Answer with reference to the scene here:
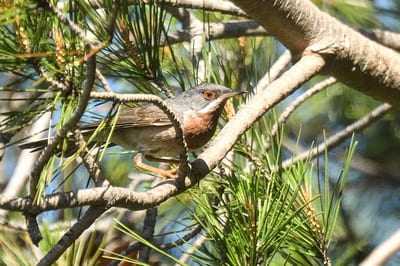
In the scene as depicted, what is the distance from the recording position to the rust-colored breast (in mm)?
4309

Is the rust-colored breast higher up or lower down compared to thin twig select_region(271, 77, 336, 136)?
lower down

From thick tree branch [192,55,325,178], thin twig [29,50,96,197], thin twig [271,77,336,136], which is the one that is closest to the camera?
thin twig [29,50,96,197]

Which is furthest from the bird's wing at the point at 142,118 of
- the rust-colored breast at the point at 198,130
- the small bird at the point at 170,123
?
the rust-colored breast at the point at 198,130

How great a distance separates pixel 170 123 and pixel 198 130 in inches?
6.4

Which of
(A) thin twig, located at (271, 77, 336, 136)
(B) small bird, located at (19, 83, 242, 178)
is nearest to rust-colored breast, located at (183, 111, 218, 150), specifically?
(B) small bird, located at (19, 83, 242, 178)

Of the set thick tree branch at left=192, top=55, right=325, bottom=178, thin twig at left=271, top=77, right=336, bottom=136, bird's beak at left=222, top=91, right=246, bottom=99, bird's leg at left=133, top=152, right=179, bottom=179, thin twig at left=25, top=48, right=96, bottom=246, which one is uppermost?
thin twig at left=25, top=48, right=96, bottom=246

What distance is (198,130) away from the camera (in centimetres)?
432

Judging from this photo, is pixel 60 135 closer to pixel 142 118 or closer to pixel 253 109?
pixel 253 109

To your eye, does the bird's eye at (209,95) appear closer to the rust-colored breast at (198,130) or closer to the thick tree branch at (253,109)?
the rust-colored breast at (198,130)

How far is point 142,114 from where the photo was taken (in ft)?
14.6

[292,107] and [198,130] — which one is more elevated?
[292,107]

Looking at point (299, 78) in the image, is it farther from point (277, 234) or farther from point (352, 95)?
point (352, 95)

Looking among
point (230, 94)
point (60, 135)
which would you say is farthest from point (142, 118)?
point (60, 135)

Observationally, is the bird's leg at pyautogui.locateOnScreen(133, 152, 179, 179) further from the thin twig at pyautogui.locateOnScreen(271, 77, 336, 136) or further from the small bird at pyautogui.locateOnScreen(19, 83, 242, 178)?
the thin twig at pyautogui.locateOnScreen(271, 77, 336, 136)
